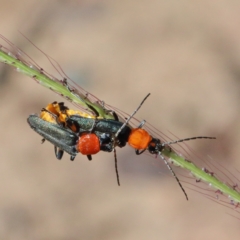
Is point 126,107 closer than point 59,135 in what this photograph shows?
No

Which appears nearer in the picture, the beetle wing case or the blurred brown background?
the beetle wing case

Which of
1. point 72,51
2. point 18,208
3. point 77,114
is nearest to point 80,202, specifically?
point 18,208

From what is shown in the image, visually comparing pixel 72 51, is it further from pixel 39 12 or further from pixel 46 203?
pixel 46 203

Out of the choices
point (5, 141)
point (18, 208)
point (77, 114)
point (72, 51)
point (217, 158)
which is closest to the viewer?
point (77, 114)

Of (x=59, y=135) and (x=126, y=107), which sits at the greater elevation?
(x=59, y=135)

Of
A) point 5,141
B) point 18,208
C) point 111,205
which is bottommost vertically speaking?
point 18,208

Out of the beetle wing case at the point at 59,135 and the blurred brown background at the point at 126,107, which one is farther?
the blurred brown background at the point at 126,107

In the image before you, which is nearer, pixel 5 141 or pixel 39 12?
pixel 5 141

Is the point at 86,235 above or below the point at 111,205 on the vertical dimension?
below
